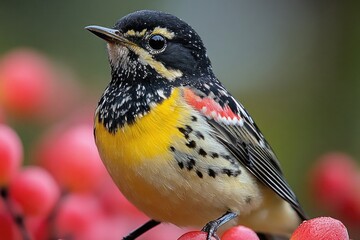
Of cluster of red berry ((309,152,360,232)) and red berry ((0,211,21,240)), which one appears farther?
cluster of red berry ((309,152,360,232))

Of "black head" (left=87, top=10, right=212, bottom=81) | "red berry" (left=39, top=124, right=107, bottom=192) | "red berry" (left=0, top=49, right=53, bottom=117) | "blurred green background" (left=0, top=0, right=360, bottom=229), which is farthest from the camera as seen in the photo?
"blurred green background" (left=0, top=0, right=360, bottom=229)

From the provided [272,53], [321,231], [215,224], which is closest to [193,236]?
[321,231]

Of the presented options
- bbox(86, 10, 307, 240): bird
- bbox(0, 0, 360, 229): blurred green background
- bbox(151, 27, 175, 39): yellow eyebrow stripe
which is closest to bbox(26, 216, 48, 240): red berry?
bbox(86, 10, 307, 240): bird

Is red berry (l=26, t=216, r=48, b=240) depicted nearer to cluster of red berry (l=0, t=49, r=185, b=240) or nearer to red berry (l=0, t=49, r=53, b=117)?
cluster of red berry (l=0, t=49, r=185, b=240)

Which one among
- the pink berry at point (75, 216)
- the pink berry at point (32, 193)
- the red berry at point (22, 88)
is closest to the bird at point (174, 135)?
the pink berry at point (75, 216)

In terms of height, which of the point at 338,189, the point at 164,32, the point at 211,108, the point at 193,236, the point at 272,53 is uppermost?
the point at 164,32

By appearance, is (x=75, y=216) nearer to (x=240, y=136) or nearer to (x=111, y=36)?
(x=111, y=36)

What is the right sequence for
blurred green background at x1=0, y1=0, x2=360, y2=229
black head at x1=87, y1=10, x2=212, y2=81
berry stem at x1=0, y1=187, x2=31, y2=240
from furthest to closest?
blurred green background at x1=0, y1=0, x2=360, y2=229
black head at x1=87, y1=10, x2=212, y2=81
berry stem at x1=0, y1=187, x2=31, y2=240
